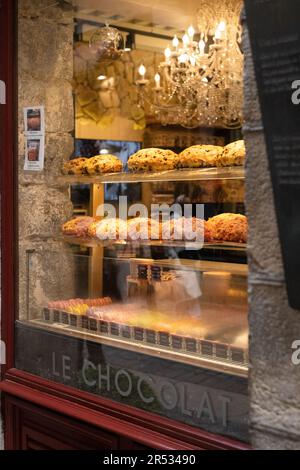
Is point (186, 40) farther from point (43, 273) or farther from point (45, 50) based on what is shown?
point (43, 273)

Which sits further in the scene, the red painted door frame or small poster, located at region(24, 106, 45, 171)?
small poster, located at region(24, 106, 45, 171)

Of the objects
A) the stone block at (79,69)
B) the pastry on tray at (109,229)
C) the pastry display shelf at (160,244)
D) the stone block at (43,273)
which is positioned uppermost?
the stone block at (79,69)

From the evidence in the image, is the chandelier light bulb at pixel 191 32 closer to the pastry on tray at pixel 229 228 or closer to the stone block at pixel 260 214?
the pastry on tray at pixel 229 228

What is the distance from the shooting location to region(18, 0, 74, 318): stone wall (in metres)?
3.73

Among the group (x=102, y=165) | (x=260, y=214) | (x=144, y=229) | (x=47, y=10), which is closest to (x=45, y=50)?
(x=47, y=10)

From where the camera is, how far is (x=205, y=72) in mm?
5164

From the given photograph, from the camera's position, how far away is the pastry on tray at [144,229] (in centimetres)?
334

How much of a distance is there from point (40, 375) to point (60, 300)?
18.0 inches

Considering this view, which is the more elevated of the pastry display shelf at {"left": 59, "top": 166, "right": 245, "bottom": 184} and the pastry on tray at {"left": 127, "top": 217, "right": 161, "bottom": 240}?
the pastry display shelf at {"left": 59, "top": 166, "right": 245, "bottom": 184}

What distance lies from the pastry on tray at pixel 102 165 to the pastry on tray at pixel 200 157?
512 millimetres

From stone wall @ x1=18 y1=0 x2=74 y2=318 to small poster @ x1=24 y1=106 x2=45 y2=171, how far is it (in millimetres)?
34

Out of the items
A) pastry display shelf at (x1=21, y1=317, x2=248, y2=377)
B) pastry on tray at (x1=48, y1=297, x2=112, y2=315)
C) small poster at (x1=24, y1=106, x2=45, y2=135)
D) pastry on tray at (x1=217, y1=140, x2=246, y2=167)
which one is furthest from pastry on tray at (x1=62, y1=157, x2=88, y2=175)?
pastry on tray at (x1=217, y1=140, x2=246, y2=167)

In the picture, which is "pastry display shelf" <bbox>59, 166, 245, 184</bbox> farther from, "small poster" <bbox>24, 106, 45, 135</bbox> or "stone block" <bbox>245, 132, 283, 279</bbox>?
"stone block" <bbox>245, 132, 283, 279</bbox>

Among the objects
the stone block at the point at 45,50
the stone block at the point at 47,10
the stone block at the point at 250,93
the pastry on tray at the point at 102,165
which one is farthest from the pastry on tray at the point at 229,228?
the stone block at the point at 47,10
